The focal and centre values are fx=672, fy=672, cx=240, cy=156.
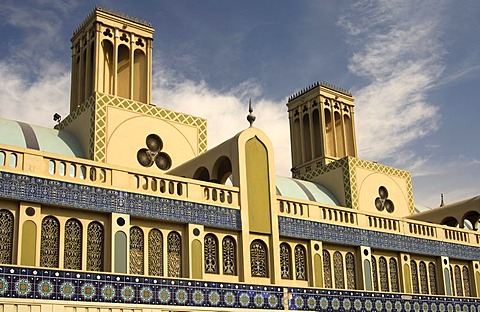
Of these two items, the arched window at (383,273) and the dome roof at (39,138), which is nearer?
the dome roof at (39,138)

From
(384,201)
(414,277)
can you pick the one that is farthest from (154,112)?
(384,201)

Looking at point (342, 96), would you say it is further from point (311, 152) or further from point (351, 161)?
point (351, 161)

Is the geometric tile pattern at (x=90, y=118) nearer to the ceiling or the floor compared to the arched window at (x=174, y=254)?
nearer to the ceiling

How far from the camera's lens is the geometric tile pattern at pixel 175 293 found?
13.7 m

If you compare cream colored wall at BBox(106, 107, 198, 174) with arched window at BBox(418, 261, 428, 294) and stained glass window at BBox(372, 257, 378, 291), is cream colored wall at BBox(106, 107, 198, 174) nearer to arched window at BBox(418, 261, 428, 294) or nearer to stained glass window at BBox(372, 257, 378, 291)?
stained glass window at BBox(372, 257, 378, 291)

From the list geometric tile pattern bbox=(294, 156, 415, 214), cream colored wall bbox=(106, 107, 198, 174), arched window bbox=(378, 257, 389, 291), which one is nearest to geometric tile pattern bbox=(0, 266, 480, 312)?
arched window bbox=(378, 257, 389, 291)

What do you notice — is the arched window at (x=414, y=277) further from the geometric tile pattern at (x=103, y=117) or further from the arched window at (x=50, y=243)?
the arched window at (x=50, y=243)

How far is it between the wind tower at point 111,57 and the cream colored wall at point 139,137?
2.38 metres

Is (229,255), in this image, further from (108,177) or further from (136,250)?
(108,177)

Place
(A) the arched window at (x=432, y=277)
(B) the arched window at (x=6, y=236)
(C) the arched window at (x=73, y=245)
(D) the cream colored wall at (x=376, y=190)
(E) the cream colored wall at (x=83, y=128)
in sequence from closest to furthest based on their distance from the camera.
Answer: (B) the arched window at (x=6, y=236) < (C) the arched window at (x=73, y=245) < (E) the cream colored wall at (x=83, y=128) < (A) the arched window at (x=432, y=277) < (D) the cream colored wall at (x=376, y=190)

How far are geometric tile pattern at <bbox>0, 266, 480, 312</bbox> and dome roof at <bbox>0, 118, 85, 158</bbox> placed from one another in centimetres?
603

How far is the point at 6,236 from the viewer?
46.3ft

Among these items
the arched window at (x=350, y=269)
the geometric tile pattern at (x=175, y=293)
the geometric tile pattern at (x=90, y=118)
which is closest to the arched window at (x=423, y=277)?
the geometric tile pattern at (x=175, y=293)

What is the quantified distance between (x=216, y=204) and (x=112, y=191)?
2947 millimetres
